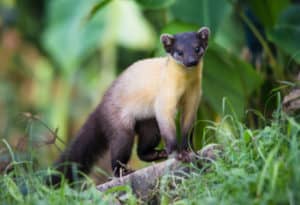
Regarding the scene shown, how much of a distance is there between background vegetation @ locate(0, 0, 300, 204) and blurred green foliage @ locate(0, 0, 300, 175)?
0.04ft

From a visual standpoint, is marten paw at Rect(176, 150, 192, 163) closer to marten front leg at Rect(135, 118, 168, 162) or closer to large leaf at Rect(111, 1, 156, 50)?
marten front leg at Rect(135, 118, 168, 162)

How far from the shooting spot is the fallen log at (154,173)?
18.5 feet

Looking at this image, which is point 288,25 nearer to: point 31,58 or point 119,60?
point 119,60

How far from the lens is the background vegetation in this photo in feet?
17.6

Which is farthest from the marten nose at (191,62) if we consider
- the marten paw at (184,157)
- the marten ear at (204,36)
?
the marten paw at (184,157)

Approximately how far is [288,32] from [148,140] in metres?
1.87

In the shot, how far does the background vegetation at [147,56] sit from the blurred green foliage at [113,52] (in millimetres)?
12

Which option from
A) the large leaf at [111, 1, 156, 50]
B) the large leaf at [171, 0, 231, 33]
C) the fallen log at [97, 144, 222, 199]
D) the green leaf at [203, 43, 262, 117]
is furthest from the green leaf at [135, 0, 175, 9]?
the large leaf at [111, 1, 156, 50]

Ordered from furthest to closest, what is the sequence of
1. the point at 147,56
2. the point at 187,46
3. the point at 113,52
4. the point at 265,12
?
the point at 113,52, the point at 147,56, the point at 265,12, the point at 187,46

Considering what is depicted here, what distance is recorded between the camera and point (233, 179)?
4930mm

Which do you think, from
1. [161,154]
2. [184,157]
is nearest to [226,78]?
[161,154]

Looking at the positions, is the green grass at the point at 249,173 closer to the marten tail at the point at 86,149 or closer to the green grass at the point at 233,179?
the green grass at the point at 233,179

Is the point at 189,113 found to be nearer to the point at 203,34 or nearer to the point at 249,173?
the point at 203,34

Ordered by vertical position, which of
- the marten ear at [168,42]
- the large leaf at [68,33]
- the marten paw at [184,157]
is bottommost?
the marten paw at [184,157]
